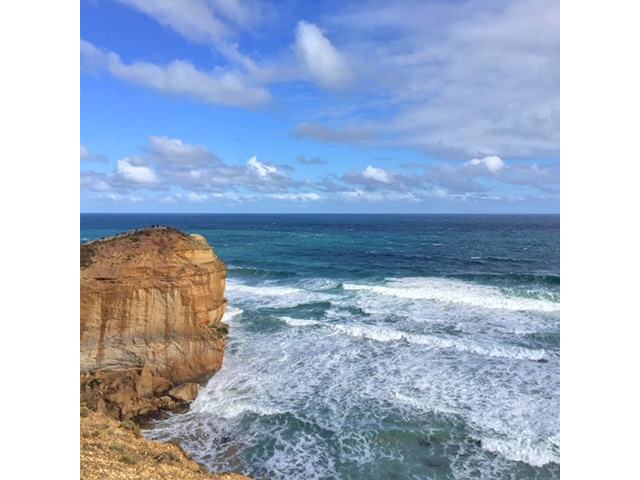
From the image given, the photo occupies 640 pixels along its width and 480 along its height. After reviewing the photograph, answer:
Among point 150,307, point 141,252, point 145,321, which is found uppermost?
point 141,252

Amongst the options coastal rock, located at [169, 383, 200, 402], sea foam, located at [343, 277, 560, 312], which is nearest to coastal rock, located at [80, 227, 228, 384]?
coastal rock, located at [169, 383, 200, 402]

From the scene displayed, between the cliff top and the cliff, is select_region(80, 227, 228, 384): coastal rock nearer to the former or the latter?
the cliff top

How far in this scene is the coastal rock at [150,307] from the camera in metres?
10.3

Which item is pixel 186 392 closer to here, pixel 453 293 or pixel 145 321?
pixel 145 321

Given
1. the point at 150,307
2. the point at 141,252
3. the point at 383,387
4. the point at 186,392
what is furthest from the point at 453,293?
the point at 141,252

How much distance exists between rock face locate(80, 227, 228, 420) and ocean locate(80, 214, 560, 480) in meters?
0.94

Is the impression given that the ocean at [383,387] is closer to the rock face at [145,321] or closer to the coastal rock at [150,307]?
the rock face at [145,321]

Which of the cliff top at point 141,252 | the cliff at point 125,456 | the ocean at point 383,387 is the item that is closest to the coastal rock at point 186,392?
the ocean at point 383,387

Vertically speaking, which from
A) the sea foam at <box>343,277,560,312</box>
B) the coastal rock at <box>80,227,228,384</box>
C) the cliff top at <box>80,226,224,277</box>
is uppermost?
the cliff top at <box>80,226,224,277</box>

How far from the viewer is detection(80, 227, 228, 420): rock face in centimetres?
1008

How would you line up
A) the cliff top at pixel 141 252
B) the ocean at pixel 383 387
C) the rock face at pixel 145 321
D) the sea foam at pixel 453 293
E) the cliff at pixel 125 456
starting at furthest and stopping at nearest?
the sea foam at pixel 453 293 → the cliff top at pixel 141 252 → the rock face at pixel 145 321 → the ocean at pixel 383 387 → the cliff at pixel 125 456

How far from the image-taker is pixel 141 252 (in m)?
11.0

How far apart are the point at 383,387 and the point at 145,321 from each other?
6.79 metres
